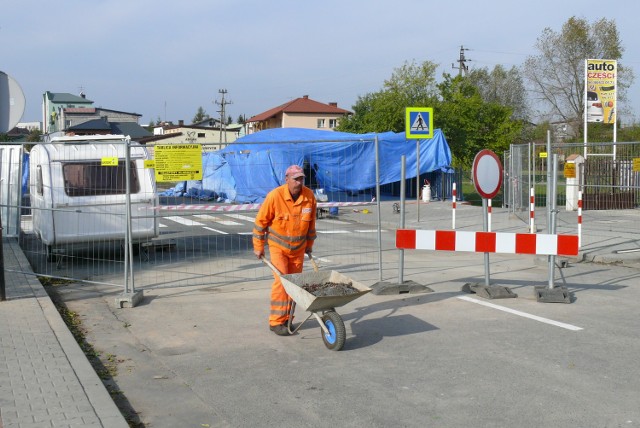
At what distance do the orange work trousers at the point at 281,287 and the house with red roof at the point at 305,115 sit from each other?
296 ft

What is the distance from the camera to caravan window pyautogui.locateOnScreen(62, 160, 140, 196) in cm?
1228

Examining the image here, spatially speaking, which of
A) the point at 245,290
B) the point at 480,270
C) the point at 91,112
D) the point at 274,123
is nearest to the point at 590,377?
the point at 245,290

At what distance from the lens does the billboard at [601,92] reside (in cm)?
2638

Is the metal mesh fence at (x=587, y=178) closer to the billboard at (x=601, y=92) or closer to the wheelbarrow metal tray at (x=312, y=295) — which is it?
the billboard at (x=601, y=92)

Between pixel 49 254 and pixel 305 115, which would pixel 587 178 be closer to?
pixel 49 254

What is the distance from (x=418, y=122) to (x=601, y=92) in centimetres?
1067

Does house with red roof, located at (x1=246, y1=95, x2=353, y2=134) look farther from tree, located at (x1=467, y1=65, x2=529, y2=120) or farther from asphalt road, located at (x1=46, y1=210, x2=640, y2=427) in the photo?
asphalt road, located at (x1=46, y1=210, x2=640, y2=427)

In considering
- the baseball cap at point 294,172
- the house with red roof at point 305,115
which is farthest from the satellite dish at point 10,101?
the house with red roof at point 305,115

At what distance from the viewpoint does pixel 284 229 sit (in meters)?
7.44

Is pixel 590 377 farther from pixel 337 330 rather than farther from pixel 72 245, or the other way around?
pixel 72 245

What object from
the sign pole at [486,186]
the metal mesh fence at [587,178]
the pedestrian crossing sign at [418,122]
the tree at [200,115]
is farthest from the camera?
the tree at [200,115]

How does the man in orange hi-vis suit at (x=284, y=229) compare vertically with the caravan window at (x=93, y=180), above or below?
below

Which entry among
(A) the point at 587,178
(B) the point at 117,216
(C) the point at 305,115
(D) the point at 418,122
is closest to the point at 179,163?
(B) the point at 117,216

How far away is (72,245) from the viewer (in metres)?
12.2
